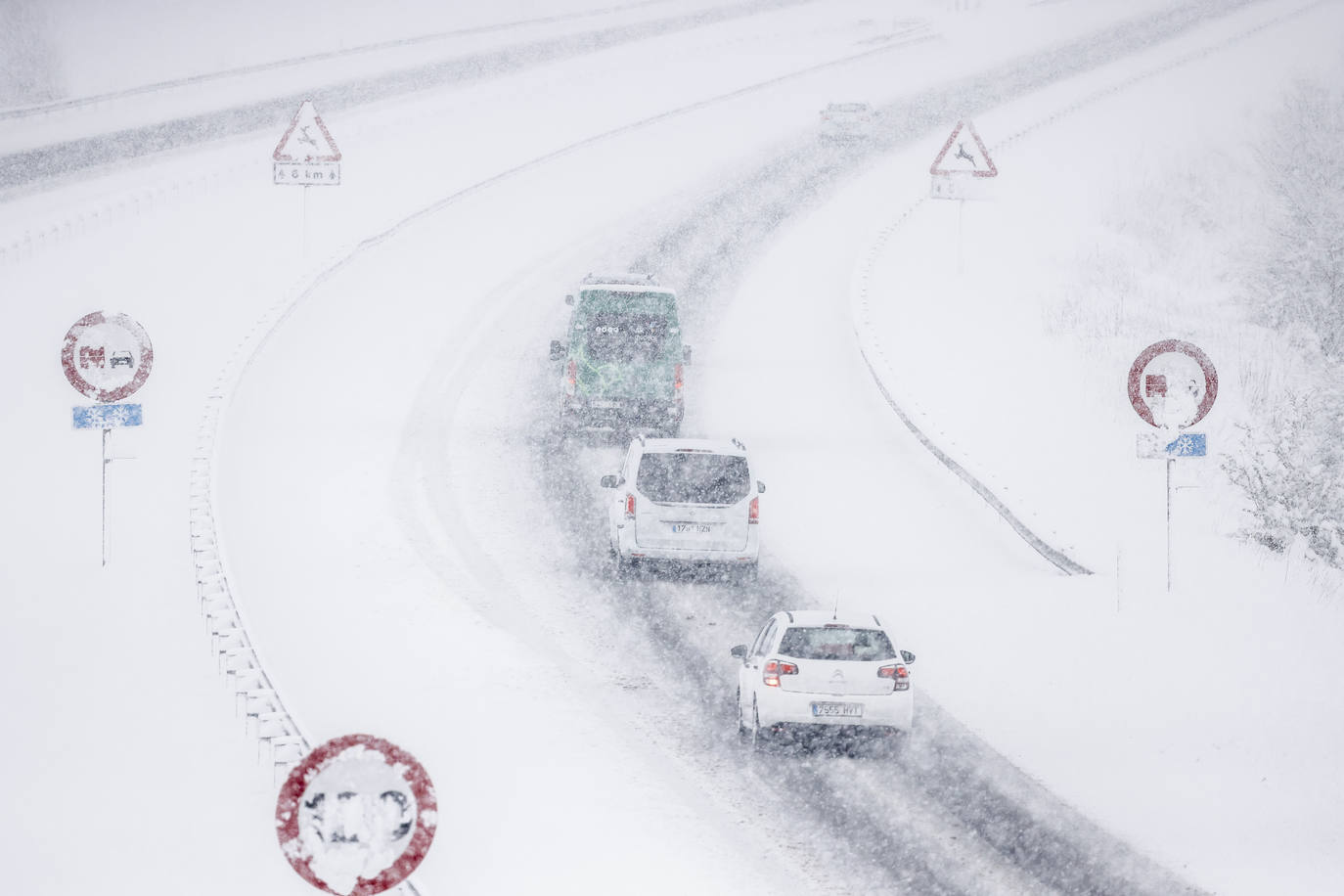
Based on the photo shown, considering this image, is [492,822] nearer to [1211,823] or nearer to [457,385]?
[1211,823]

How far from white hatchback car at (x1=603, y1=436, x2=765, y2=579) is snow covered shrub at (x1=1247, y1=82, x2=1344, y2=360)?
16259 millimetres

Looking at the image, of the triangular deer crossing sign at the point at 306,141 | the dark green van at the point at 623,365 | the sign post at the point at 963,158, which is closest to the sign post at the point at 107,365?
the dark green van at the point at 623,365

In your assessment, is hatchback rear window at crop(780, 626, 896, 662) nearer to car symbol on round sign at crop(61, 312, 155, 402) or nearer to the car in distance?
car symbol on round sign at crop(61, 312, 155, 402)

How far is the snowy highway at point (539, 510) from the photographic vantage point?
39.1 feet

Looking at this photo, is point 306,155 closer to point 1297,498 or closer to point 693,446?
point 693,446

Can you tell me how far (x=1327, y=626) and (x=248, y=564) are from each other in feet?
36.9

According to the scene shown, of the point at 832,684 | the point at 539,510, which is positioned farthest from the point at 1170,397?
the point at 539,510

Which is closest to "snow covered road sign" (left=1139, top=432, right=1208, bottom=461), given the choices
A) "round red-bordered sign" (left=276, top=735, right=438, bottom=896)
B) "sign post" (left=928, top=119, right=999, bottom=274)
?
"sign post" (left=928, top=119, right=999, bottom=274)

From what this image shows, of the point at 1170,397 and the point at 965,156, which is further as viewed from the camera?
the point at 965,156

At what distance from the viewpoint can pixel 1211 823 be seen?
41.2 feet

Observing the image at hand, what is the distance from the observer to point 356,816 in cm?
646

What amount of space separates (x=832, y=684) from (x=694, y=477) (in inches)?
200

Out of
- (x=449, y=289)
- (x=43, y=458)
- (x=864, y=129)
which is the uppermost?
(x=864, y=129)

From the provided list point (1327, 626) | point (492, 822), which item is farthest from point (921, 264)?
point (492, 822)
